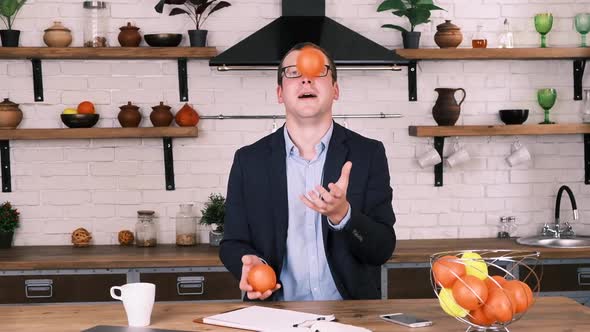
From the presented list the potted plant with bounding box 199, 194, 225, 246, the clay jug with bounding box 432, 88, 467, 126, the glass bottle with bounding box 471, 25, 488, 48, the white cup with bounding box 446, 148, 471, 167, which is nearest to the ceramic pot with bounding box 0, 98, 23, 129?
the potted plant with bounding box 199, 194, 225, 246

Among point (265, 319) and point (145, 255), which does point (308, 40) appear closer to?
point (145, 255)

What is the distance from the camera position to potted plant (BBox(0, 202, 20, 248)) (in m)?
4.61

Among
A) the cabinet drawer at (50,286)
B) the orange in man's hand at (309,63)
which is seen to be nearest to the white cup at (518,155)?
the cabinet drawer at (50,286)

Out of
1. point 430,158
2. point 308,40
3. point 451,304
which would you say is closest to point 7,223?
point 308,40

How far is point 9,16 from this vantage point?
14.9 ft

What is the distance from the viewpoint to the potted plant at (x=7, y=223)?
15.1ft

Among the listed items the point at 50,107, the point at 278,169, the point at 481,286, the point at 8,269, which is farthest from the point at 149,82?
the point at 481,286

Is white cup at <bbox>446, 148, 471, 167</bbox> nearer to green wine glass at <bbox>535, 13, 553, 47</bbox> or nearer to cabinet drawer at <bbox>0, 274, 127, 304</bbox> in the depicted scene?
green wine glass at <bbox>535, 13, 553, 47</bbox>

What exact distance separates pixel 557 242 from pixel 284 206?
242 centimetres

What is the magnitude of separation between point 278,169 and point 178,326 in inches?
31.0

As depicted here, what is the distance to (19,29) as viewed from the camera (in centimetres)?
473

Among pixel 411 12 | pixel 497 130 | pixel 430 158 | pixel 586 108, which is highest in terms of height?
pixel 411 12

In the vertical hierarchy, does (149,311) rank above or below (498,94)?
below

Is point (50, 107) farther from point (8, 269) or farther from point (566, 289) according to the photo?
point (566, 289)
